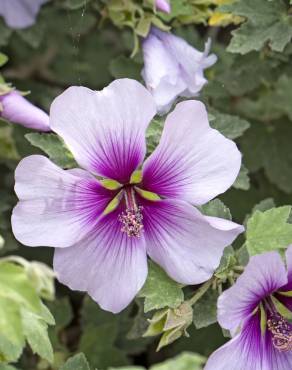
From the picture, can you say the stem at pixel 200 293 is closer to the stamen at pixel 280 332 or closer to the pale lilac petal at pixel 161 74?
the stamen at pixel 280 332

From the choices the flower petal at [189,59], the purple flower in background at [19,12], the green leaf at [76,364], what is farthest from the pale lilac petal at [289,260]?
the purple flower in background at [19,12]

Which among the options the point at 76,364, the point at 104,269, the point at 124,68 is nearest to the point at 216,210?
the point at 104,269

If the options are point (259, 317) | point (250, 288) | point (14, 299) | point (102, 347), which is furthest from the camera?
point (102, 347)

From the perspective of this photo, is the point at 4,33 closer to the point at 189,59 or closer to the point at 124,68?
the point at 124,68

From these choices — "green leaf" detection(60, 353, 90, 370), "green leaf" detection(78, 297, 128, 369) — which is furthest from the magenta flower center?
"green leaf" detection(78, 297, 128, 369)

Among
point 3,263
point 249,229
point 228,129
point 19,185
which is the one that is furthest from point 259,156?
point 3,263
